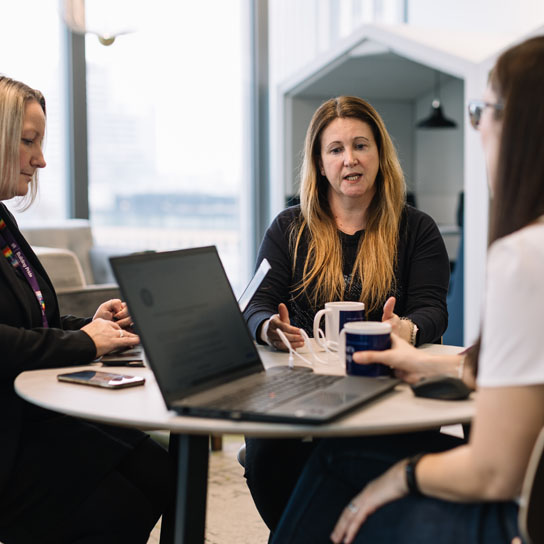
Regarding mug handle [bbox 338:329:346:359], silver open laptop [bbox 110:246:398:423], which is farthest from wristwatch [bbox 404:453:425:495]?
mug handle [bbox 338:329:346:359]

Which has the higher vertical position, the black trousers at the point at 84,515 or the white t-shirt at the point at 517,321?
the white t-shirt at the point at 517,321

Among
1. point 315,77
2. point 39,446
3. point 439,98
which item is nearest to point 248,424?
point 39,446

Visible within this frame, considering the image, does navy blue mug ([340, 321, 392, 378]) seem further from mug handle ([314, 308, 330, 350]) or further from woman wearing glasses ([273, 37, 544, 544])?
mug handle ([314, 308, 330, 350])

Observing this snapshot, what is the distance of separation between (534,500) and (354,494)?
333 millimetres

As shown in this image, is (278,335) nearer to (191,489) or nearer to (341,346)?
(341,346)

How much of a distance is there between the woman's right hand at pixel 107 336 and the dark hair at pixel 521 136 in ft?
2.89

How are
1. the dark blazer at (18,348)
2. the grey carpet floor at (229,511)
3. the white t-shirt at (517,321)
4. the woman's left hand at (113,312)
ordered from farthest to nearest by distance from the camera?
the grey carpet floor at (229,511)
the woman's left hand at (113,312)
the dark blazer at (18,348)
the white t-shirt at (517,321)

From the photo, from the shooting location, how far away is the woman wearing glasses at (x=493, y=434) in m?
0.96

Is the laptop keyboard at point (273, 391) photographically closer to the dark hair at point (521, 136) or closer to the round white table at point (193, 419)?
the round white table at point (193, 419)

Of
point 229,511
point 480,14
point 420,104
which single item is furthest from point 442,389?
point 420,104

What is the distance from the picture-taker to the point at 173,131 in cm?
600

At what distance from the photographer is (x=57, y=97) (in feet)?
17.6

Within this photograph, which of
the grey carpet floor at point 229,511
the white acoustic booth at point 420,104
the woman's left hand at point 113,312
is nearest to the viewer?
the woman's left hand at point 113,312

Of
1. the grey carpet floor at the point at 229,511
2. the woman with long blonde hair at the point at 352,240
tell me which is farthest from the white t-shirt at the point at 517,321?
the grey carpet floor at the point at 229,511
